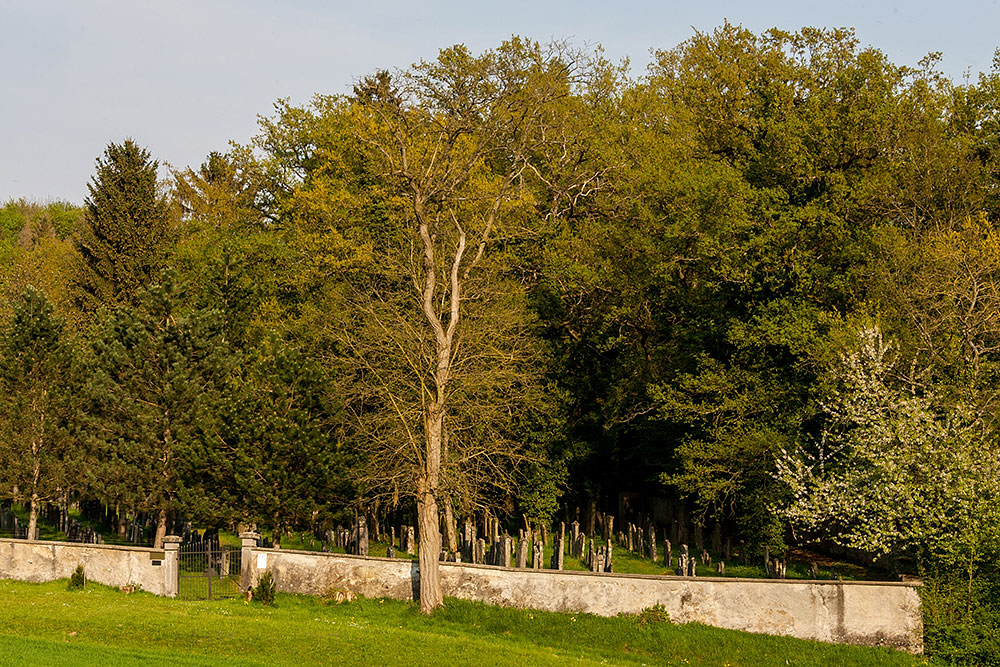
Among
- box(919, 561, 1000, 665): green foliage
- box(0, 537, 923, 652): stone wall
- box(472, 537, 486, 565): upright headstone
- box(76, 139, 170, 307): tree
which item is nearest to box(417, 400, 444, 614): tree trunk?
box(0, 537, 923, 652): stone wall

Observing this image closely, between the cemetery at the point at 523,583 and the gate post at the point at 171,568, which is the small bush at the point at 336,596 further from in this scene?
the gate post at the point at 171,568

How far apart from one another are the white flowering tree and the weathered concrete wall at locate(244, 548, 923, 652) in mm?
1628

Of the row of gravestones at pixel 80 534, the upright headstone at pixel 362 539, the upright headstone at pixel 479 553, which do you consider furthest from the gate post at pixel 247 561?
the row of gravestones at pixel 80 534

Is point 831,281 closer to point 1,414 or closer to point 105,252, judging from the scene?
point 1,414

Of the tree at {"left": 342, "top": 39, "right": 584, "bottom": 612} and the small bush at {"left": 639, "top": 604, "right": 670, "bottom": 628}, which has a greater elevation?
the tree at {"left": 342, "top": 39, "right": 584, "bottom": 612}

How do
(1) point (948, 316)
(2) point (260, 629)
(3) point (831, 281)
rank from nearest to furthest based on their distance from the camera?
(2) point (260, 629) < (1) point (948, 316) < (3) point (831, 281)

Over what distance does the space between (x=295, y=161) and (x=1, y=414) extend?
26.7 m

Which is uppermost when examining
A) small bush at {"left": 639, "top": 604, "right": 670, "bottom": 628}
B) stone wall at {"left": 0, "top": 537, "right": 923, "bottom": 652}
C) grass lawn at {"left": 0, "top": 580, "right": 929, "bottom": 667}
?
stone wall at {"left": 0, "top": 537, "right": 923, "bottom": 652}

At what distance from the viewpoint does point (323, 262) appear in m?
47.2

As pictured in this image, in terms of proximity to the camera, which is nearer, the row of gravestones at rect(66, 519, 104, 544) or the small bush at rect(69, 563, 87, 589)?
the small bush at rect(69, 563, 87, 589)

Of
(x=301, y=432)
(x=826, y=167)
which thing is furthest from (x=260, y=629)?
(x=826, y=167)

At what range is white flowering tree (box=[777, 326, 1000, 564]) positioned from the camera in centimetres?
2423

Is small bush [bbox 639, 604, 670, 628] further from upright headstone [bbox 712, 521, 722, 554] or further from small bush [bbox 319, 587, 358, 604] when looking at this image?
upright headstone [bbox 712, 521, 722, 554]

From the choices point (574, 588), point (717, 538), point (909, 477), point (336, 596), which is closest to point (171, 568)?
point (336, 596)
